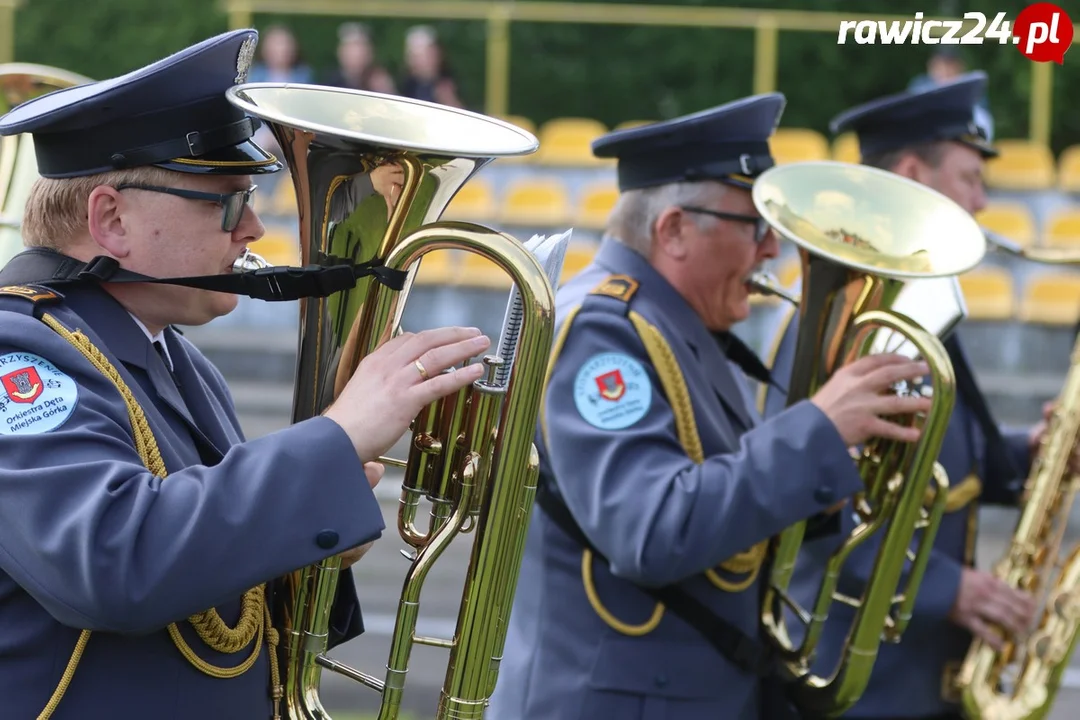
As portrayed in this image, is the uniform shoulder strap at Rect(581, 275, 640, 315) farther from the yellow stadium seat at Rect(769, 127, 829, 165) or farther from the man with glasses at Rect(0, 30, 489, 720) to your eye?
the yellow stadium seat at Rect(769, 127, 829, 165)

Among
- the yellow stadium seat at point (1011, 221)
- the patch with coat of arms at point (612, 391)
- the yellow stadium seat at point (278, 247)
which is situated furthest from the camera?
the yellow stadium seat at point (1011, 221)

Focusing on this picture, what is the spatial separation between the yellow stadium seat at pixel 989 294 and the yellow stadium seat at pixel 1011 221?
0.96ft

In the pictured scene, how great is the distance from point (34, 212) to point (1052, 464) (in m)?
2.81

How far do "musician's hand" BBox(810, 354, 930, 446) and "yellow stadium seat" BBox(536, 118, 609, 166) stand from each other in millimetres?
9681

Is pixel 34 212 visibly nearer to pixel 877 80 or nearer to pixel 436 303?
pixel 436 303

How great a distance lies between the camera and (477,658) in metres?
2.29

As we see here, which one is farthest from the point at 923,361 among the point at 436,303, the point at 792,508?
the point at 436,303

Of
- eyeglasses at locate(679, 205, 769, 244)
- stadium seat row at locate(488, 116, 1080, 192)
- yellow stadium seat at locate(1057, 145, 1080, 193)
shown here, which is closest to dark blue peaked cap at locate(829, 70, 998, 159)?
eyeglasses at locate(679, 205, 769, 244)

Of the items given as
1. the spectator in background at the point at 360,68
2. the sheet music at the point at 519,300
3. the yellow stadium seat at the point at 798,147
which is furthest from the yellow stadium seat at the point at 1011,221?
the sheet music at the point at 519,300

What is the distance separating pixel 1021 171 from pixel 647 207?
32.2 feet

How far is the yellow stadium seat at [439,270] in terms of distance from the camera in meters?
11.5

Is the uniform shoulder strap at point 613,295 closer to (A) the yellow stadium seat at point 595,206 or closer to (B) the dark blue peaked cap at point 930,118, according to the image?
(B) the dark blue peaked cap at point 930,118

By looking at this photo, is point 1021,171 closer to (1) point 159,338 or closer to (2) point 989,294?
(2) point 989,294

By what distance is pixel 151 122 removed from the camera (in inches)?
82.9
